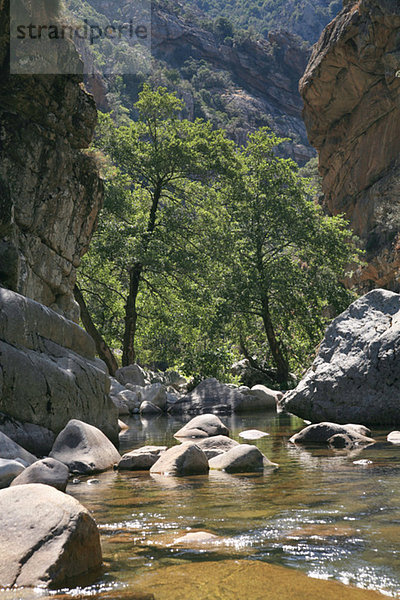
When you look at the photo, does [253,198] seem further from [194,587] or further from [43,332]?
[194,587]

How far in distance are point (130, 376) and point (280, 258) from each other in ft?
27.5

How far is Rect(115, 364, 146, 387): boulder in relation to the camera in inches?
846

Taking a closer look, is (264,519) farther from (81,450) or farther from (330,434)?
(330,434)

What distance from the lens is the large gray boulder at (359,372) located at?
978 cm

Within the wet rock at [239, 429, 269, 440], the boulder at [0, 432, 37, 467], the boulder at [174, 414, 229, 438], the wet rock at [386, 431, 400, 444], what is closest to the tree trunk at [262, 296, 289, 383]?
the wet rock at [239, 429, 269, 440]

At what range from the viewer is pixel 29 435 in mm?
7492

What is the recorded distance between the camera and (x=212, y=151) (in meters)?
23.6

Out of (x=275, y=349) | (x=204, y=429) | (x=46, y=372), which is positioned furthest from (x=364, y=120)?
(x=46, y=372)

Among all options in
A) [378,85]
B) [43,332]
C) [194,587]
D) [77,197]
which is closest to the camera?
[194,587]

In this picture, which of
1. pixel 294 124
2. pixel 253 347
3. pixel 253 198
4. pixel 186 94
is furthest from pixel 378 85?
pixel 294 124

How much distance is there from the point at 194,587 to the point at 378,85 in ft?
131

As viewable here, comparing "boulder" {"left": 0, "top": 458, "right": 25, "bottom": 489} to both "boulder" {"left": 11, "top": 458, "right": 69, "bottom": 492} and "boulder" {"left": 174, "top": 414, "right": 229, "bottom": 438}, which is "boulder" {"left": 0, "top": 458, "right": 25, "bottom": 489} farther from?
"boulder" {"left": 174, "top": 414, "right": 229, "bottom": 438}

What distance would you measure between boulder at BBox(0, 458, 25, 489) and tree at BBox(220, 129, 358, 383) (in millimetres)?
17706

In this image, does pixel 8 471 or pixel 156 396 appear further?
pixel 156 396
